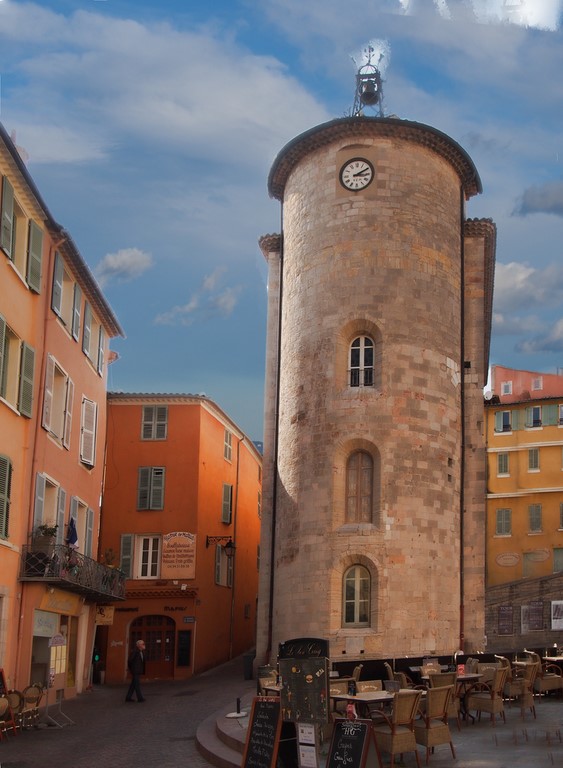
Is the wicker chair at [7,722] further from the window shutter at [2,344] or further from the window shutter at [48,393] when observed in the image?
the window shutter at [48,393]

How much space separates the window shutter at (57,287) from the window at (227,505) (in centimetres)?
1413

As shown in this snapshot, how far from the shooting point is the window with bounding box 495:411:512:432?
171ft

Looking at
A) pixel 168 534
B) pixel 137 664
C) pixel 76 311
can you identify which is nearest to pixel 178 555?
pixel 168 534

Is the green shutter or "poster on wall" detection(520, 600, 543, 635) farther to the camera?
"poster on wall" detection(520, 600, 543, 635)

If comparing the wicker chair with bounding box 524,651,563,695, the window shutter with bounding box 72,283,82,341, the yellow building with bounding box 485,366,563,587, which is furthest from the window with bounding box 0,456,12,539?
the yellow building with bounding box 485,366,563,587

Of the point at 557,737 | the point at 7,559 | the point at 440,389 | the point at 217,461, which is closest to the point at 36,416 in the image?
the point at 7,559

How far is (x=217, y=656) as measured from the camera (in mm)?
34562

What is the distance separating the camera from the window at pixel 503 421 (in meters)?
52.2

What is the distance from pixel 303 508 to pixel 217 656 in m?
10.5

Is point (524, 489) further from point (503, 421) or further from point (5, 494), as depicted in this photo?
point (5, 494)

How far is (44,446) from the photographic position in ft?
73.5

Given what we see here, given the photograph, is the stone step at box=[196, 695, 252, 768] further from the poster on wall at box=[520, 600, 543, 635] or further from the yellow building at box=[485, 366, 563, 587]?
the yellow building at box=[485, 366, 563, 587]

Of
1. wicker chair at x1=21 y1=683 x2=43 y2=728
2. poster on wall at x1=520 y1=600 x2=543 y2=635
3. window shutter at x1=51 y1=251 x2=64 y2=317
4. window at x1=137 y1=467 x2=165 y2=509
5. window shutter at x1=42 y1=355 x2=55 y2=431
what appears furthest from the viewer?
poster on wall at x1=520 y1=600 x2=543 y2=635

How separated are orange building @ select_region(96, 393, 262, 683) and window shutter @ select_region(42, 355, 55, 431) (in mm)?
9323
